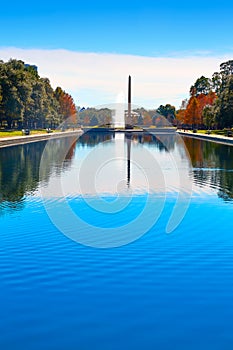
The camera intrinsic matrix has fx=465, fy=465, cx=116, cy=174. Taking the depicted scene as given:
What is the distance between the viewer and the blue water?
748 centimetres

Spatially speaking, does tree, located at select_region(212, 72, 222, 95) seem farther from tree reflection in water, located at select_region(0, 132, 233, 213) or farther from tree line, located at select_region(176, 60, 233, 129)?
tree reflection in water, located at select_region(0, 132, 233, 213)

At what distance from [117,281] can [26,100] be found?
6741 cm

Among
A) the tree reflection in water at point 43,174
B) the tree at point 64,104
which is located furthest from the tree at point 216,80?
the tree reflection in water at point 43,174

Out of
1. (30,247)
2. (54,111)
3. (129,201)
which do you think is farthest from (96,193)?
(54,111)

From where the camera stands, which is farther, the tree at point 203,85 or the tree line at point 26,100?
the tree at point 203,85

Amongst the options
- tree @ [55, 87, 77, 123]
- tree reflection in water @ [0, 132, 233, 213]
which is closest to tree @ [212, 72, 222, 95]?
tree @ [55, 87, 77, 123]

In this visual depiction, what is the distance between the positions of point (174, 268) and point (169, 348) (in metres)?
3.49

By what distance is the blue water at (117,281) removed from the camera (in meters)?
7.48

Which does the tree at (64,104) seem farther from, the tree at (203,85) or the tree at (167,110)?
the tree at (167,110)

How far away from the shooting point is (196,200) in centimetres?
1836

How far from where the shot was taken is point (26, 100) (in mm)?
74062

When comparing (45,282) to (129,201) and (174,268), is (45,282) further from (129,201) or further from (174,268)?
(129,201)

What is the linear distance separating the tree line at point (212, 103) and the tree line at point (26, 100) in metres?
28.0

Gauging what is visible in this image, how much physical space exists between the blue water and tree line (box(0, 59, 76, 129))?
5184cm
